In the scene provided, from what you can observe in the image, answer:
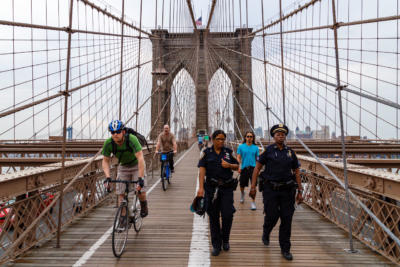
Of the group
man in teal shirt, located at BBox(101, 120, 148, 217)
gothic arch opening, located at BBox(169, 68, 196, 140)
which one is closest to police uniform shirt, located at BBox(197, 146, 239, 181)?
man in teal shirt, located at BBox(101, 120, 148, 217)

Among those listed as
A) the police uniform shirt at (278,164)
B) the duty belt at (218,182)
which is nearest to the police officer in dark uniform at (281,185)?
the police uniform shirt at (278,164)

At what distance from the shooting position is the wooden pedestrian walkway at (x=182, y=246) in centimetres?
282

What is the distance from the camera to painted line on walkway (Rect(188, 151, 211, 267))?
282 cm

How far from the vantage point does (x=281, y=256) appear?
295 cm

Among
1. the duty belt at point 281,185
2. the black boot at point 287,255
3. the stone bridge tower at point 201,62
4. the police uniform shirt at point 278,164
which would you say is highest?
the stone bridge tower at point 201,62

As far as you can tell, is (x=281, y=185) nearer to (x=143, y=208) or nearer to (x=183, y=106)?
(x=143, y=208)

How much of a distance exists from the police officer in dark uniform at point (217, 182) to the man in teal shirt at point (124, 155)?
0.66m

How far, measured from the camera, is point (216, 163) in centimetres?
288

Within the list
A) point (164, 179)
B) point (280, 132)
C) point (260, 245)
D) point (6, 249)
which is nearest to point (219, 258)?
point (260, 245)

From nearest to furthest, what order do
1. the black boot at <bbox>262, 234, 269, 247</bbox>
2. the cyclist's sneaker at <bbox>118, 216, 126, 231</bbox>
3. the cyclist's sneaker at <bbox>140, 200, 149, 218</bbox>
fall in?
the cyclist's sneaker at <bbox>118, 216, 126, 231</bbox>, the black boot at <bbox>262, 234, 269, 247</bbox>, the cyclist's sneaker at <bbox>140, 200, 149, 218</bbox>

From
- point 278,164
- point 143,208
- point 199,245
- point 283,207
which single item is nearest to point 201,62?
point 143,208

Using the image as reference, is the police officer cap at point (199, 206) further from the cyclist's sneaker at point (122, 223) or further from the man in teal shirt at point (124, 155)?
the cyclist's sneaker at point (122, 223)

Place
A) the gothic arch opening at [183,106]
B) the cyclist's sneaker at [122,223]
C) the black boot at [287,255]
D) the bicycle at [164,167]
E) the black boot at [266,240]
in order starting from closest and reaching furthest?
1. the black boot at [287,255]
2. the cyclist's sneaker at [122,223]
3. the black boot at [266,240]
4. the bicycle at [164,167]
5. the gothic arch opening at [183,106]

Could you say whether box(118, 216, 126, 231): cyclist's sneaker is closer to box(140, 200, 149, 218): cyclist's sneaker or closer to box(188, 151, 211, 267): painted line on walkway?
box(140, 200, 149, 218): cyclist's sneaker
